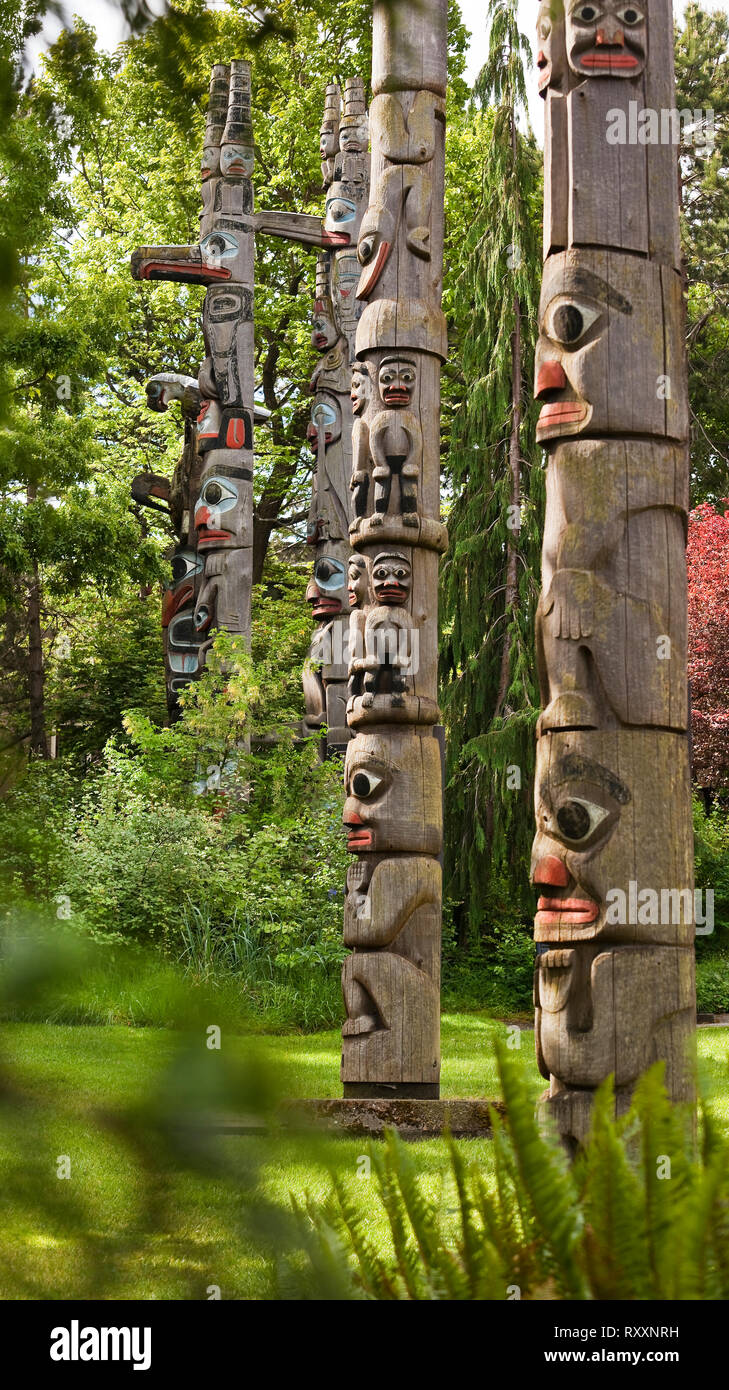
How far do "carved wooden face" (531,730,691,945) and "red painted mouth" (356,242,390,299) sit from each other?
388 centimetres

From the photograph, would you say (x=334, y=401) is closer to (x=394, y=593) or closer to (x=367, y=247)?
(x=367, y=247)

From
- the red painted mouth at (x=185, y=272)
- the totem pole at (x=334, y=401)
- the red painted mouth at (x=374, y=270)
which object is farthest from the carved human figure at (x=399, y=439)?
the red painted mouth at (x=185, y=272)

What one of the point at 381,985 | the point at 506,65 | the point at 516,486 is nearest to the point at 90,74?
the point at 381,985

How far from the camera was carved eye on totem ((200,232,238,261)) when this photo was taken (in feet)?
45.4

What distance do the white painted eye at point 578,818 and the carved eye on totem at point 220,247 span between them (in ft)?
36.4

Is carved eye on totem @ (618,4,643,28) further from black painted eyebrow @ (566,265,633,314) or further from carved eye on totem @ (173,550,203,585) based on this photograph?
carved eye on totem @ (173,550,203,585)

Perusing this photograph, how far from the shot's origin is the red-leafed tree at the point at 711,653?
57.0 ft

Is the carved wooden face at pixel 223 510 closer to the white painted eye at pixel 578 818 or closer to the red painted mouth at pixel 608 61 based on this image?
the red painted mouth at pixel 608 61

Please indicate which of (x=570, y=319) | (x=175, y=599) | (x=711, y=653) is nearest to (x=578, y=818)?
(x=570, y=319)

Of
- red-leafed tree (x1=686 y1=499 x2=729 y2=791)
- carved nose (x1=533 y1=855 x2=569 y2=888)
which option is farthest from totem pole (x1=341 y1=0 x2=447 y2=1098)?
red-leafed tree (x1=686 y1=499 x2=729 y2=791)

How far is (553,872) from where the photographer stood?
13.6 feet

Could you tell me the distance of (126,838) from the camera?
10625 mm

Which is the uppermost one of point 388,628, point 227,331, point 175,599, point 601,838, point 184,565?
point 227,331

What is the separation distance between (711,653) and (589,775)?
46.9 ft
